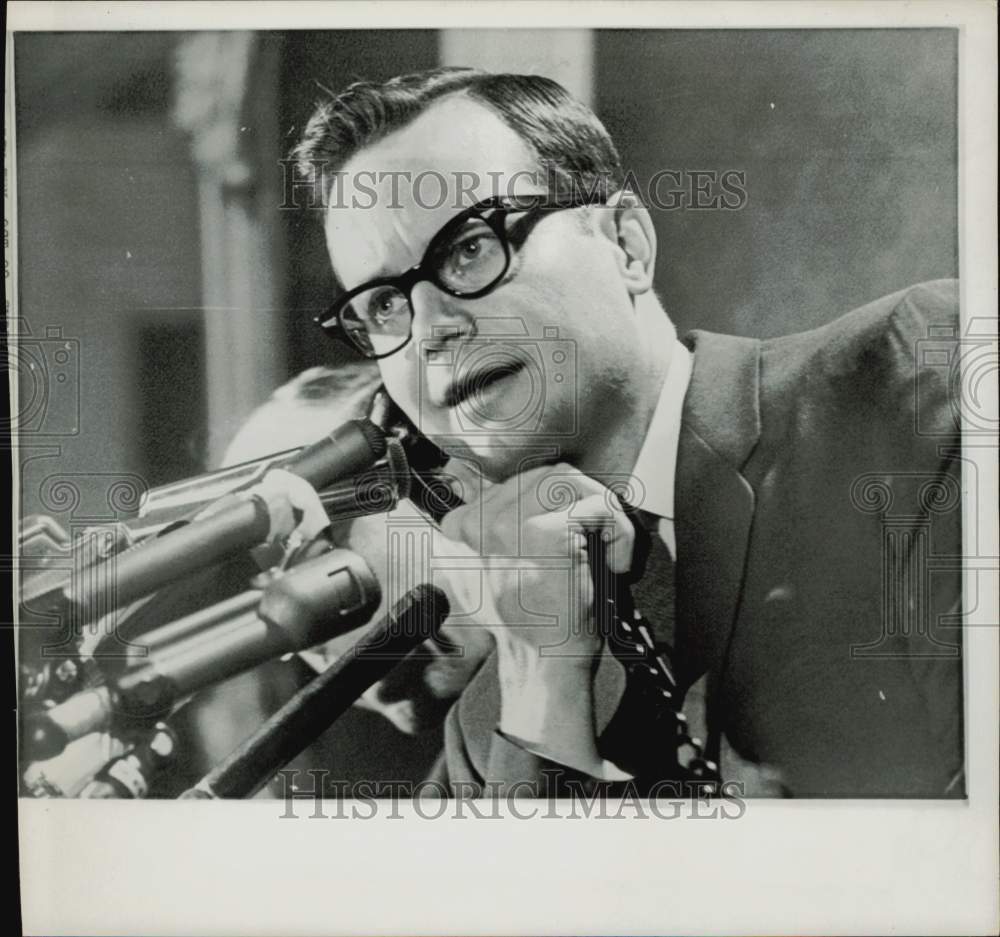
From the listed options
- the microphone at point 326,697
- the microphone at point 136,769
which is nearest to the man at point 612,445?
the microphone at point 326,697

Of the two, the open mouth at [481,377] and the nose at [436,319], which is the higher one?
the nose at [436,319]

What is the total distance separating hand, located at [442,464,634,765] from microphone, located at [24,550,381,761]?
197 millimetres

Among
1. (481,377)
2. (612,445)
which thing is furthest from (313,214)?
(612,445)

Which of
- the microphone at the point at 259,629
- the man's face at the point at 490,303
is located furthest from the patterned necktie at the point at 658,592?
the microphone at the point at 259,629

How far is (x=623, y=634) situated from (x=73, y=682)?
37.0 inches

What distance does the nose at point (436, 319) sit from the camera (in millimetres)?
1688

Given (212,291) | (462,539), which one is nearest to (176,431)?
(212,291)

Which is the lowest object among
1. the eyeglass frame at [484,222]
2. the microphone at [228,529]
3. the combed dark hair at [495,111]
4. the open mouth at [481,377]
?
the microphone at [228,529]

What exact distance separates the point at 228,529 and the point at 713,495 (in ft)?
2.70

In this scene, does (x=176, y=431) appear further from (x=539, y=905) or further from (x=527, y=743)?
(x=539, y=905)

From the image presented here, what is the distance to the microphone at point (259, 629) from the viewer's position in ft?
5.60

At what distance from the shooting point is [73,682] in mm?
1722

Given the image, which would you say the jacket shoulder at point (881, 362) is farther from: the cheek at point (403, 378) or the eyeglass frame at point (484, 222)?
the cheek at point (403, 378)

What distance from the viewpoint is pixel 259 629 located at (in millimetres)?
1709
